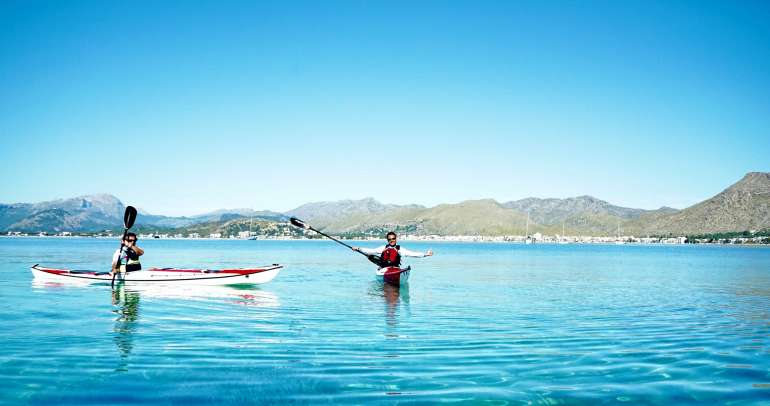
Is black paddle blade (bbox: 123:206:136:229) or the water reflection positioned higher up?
black paddle blade (bbox: 123:206:136:229)

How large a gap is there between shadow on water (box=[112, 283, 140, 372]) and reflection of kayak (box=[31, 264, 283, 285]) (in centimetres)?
109

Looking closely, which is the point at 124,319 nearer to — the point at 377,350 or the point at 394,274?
the point at 377,350

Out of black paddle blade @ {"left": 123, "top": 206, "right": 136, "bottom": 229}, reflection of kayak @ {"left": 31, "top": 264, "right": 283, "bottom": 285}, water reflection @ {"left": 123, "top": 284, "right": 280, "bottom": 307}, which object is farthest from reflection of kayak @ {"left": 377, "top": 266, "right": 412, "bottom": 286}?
black paddle blade @ {"left": 123, "top": 206, "right": 136, "bottom": 229}

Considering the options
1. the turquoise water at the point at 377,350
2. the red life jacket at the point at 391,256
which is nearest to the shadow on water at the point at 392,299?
the turquoise water at the point at 377,350

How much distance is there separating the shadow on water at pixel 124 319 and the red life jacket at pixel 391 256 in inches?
516

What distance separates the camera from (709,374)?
12.5 metres

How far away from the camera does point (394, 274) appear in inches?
1280

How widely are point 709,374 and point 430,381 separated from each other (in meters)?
6.22

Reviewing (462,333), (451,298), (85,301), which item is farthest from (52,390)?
(451,298)

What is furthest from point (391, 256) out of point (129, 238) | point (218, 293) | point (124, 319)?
point (124, 319)

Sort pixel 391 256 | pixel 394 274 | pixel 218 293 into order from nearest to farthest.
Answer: pixel 218 293
pixel 394 274
pixel 391 256

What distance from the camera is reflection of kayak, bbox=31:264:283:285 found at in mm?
31391

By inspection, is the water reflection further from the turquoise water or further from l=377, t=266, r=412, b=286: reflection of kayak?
l=377, t=266, r=412, b=286: reflection of kayak

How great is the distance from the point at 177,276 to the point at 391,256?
464 inches
